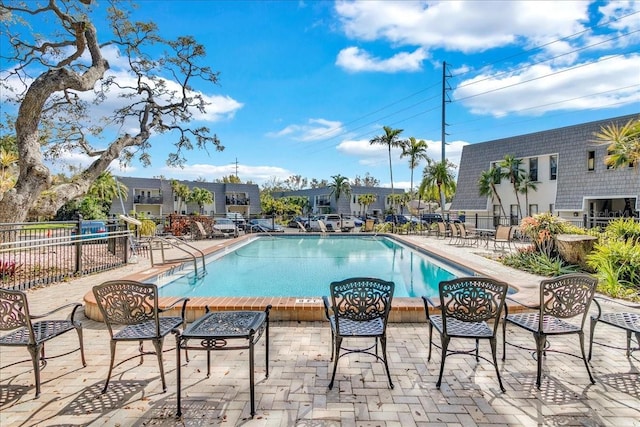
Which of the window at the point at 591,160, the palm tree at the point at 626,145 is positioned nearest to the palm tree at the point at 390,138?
the window at the point at 591,160

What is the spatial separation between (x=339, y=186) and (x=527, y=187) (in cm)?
2176

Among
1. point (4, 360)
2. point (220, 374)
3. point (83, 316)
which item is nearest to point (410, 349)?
point (220, 374)

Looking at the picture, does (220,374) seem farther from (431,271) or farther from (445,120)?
(445,120)

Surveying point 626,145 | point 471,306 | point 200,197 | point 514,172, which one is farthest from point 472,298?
point 200,197

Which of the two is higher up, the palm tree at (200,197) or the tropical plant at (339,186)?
the tropical plant at (339,186)

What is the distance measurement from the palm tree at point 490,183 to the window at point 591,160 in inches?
181

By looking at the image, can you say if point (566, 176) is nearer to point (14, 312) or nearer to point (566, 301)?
point (566, 301)

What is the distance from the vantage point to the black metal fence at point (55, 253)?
19.7 feet

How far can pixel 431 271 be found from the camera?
8.77 meters

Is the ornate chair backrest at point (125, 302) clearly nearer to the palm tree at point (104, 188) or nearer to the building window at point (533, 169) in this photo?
the building window at point (533, 169)

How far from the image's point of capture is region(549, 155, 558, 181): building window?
66.4 feet

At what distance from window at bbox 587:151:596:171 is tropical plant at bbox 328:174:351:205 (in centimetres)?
2425

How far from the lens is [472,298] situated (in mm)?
2625

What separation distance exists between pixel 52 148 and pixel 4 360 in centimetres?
1163
